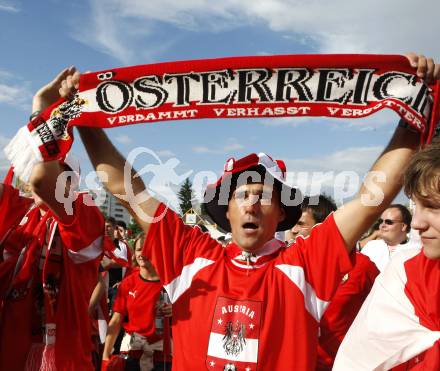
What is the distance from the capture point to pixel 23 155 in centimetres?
279

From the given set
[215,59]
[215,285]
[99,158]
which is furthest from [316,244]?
[99,158]

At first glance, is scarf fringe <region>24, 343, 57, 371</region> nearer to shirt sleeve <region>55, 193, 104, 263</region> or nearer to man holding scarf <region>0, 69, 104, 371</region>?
man holding scarf <region>0, 69, 104, 371</region>

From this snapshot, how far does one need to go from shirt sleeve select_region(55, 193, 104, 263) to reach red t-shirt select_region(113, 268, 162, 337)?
7.47ft

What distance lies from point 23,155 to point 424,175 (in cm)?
207

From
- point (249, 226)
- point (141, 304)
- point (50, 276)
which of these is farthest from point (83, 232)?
point (141, 304)

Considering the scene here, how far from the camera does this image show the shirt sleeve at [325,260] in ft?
7.99

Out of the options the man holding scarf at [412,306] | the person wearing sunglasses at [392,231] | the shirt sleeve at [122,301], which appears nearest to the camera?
the man holding scarf at [412,306]

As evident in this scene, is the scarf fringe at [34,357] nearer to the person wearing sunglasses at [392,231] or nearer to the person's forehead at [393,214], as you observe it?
the person wearing sunglasses at [392,231]

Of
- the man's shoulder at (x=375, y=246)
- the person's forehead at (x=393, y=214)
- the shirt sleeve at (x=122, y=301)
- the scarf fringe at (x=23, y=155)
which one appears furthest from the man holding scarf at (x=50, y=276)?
the person's forehead at (x=393, y=214)

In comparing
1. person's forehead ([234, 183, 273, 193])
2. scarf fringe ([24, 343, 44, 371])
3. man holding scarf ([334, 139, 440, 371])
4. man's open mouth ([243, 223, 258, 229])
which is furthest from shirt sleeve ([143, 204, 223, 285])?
scarf fringe ([24, 343, 44, 371])

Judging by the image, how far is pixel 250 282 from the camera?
2539 millimetres

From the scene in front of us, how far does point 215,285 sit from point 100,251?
1.03 metres

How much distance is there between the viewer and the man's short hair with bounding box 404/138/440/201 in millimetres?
1969

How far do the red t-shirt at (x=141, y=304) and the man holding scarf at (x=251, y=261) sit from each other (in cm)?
280
